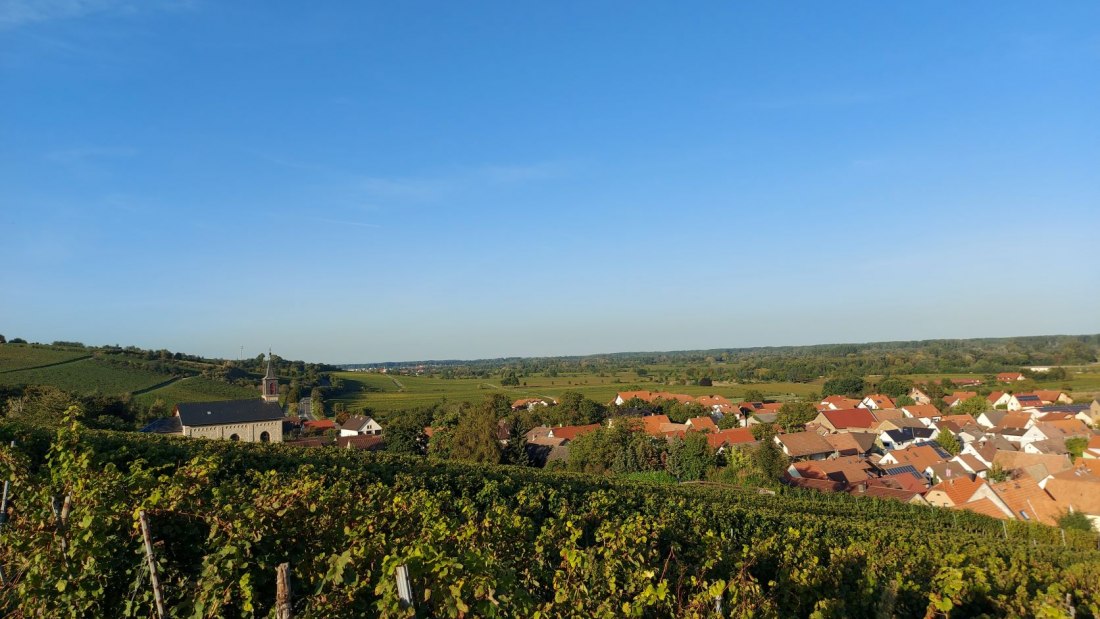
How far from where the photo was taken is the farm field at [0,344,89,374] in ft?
212

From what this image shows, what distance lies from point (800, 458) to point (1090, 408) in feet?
143

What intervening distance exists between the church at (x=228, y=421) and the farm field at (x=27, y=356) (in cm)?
3244

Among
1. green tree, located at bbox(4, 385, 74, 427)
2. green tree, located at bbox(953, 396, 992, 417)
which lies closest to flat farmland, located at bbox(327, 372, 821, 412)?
green tree, located at bbox(953, 396, 992, 417)

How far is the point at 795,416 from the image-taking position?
2557 inches

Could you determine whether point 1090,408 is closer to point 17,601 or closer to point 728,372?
point 17,601

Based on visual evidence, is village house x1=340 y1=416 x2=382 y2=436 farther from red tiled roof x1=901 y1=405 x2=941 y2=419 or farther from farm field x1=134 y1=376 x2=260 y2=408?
red tiled roof x1=901 y1=405 x2=941 y2=419

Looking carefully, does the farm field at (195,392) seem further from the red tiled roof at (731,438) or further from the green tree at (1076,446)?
the green tree at (1076,446)

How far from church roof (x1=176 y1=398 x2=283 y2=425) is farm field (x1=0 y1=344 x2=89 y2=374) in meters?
33.6

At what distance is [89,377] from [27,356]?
10.3 m

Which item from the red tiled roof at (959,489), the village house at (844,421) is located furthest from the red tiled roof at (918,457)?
the village house at (844,421)

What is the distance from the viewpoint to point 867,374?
139 meters

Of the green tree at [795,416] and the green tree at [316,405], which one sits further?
the green tree at [316,405]

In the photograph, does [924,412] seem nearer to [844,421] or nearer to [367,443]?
[844,421]

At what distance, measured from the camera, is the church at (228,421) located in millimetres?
44688
